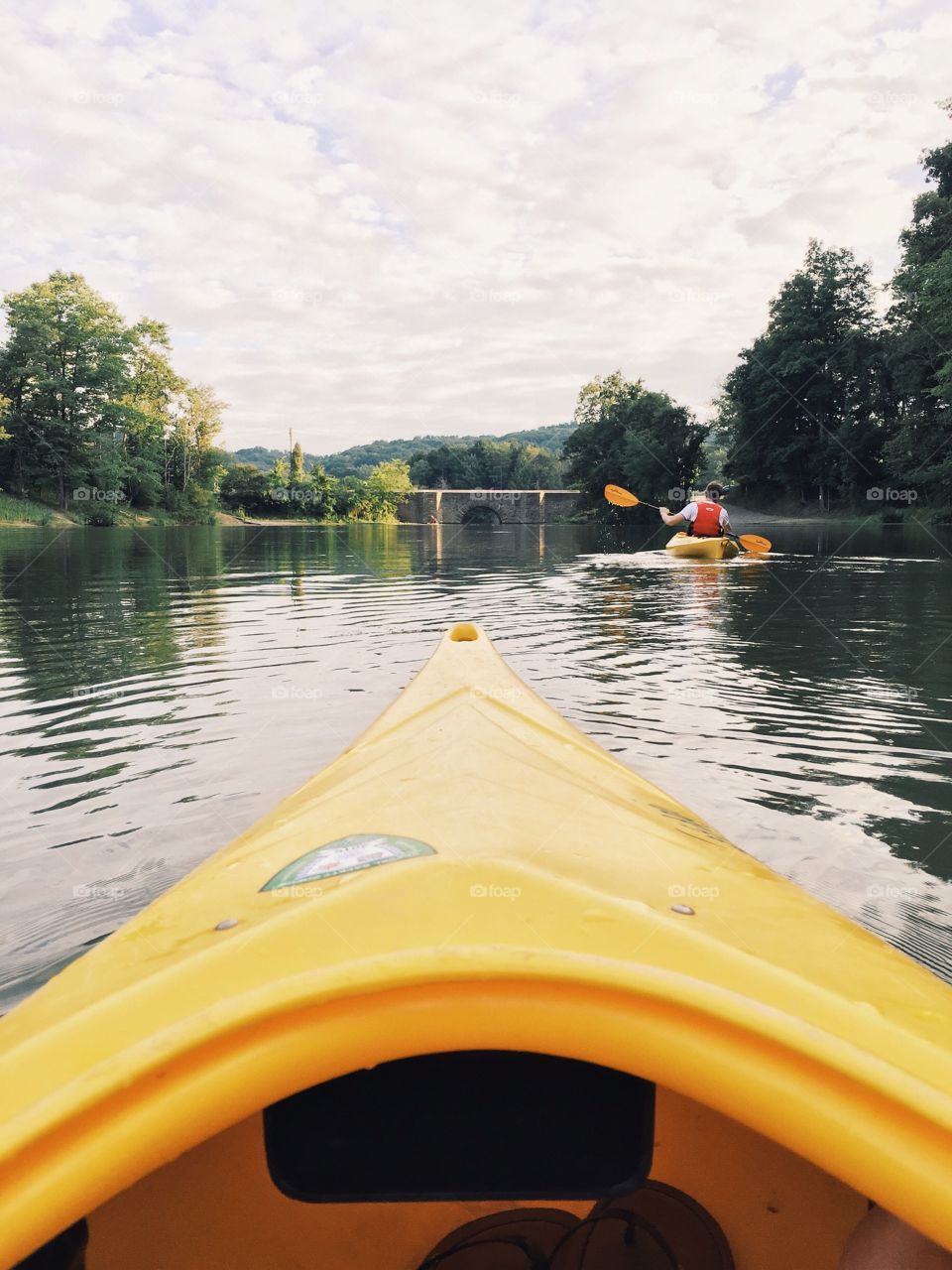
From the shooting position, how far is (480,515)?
78.3 m

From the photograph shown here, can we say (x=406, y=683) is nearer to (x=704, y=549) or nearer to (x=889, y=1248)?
(x=889, y=1248)

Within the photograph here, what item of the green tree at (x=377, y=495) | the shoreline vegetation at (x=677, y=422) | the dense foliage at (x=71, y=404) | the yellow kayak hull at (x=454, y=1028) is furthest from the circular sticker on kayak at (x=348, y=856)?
the green tree at (x=377, y=495)

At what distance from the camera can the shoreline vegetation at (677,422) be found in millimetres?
32688

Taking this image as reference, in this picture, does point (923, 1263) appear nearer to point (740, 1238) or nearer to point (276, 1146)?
point (740, 1238)

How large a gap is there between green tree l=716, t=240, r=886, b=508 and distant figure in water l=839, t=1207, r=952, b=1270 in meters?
45.1

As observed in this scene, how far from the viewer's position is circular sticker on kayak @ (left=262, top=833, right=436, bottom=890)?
1.43 meters

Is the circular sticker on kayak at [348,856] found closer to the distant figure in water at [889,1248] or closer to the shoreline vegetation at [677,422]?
the distant figure in water at [889,1248]

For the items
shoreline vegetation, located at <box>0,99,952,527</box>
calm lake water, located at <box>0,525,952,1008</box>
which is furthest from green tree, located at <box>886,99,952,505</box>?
calm lake water, located at <box>0,525,952,1008</box>

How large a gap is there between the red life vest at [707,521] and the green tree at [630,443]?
97.7 feet

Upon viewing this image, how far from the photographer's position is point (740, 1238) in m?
1.49

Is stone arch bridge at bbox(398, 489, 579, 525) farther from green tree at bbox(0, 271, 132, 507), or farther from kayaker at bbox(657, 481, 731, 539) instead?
kayaker at bbox(657, 481, 731, 539)

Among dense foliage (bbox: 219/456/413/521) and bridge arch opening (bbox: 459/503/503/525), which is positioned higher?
dense foliage (bbox: 219/456/413/521)

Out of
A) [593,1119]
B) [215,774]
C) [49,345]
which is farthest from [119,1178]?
[49,345]

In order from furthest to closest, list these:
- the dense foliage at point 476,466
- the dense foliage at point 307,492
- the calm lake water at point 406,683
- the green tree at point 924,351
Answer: the dense foliage at point 476,466, the dense foliage at point 307,492, the green tree at point 924,351, the calm lake water at point 406,683
